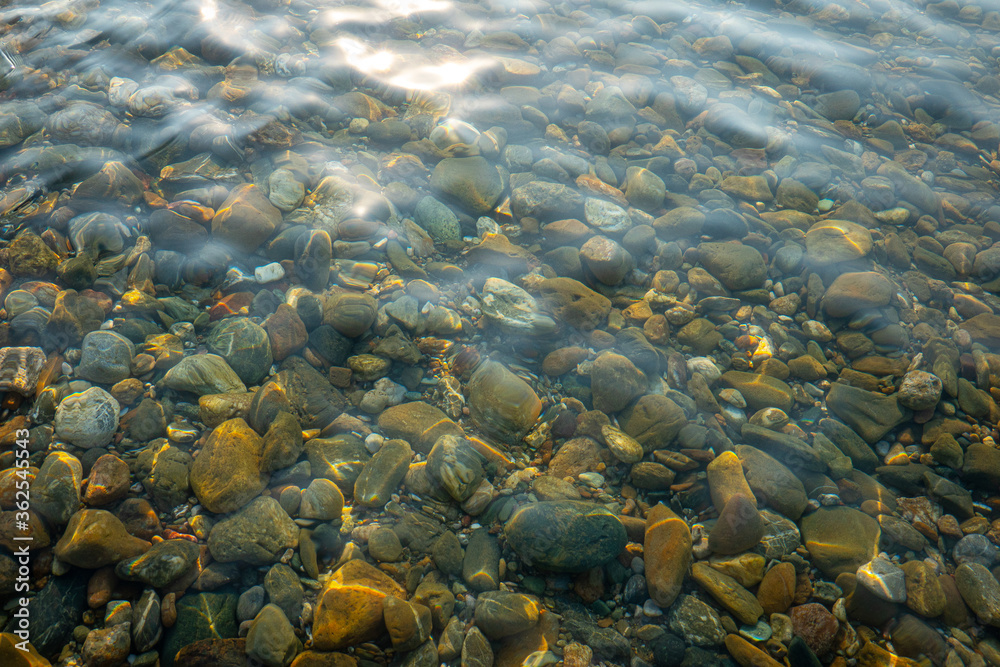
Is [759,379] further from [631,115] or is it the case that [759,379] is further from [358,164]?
[358,164]

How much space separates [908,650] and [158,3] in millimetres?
8186

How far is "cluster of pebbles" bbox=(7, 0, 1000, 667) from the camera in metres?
2.34

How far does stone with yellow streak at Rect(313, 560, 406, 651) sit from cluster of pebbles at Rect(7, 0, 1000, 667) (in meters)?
0.01

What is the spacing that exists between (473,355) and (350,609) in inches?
63.2

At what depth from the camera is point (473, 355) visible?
10.7 ft

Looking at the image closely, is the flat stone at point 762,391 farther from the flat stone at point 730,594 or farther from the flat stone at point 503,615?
the flat stone at point 503,615

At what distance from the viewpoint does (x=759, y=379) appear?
338 centimetres

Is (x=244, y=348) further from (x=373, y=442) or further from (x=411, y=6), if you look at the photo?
(x=411, y=6)

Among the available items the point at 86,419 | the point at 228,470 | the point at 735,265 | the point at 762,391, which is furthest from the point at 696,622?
the point at 86,419

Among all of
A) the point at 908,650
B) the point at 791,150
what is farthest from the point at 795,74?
the point at 908,650

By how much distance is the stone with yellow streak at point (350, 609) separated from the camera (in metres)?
2.16

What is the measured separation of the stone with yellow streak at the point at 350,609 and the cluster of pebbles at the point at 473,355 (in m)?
0.01

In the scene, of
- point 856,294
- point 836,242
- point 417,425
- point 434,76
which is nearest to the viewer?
point 417,425

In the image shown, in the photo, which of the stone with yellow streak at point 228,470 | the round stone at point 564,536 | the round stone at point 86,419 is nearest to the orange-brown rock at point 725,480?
the round stone at point 564,536
